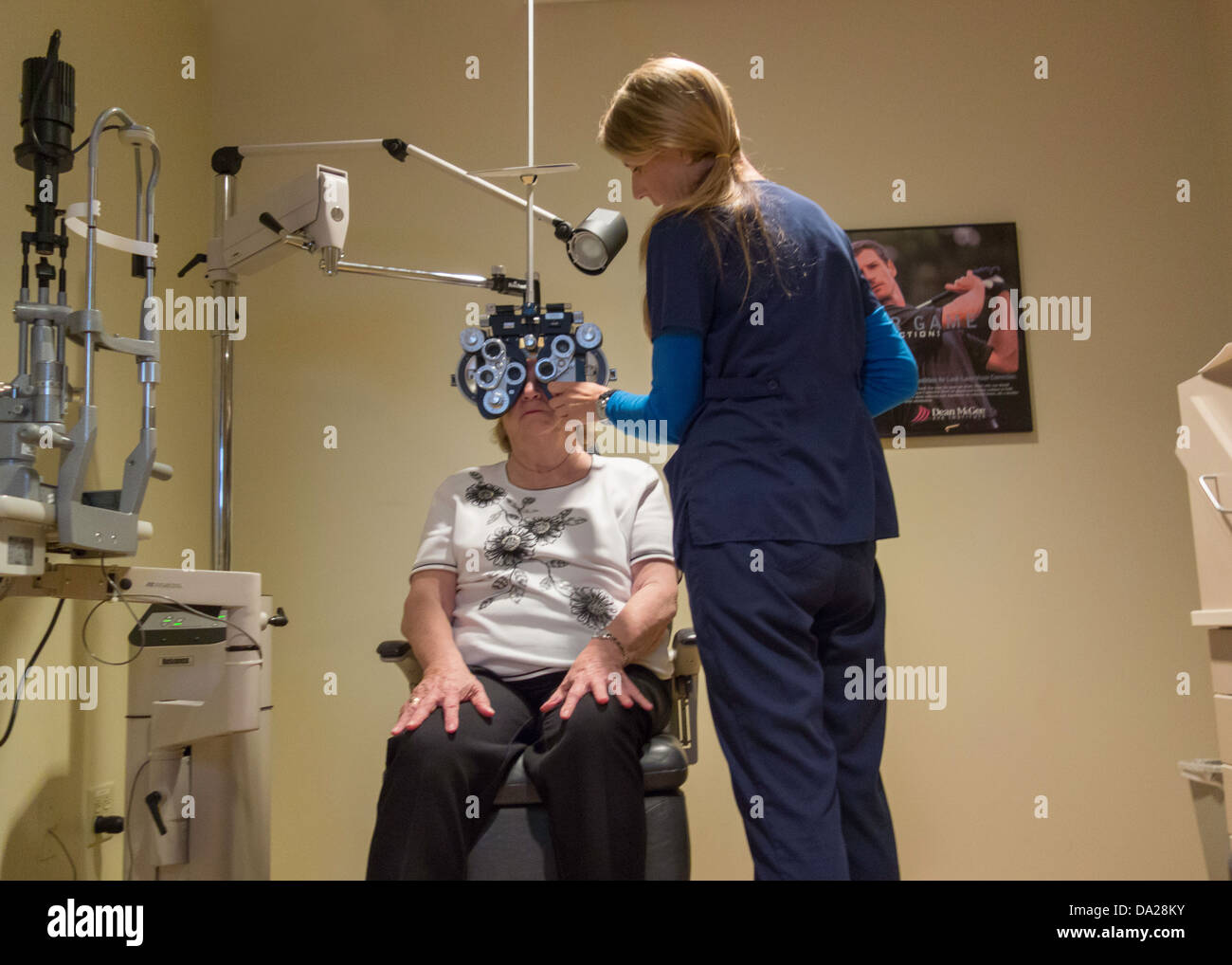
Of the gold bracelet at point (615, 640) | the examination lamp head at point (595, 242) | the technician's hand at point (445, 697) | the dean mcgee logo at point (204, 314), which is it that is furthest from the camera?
the dean mcgee logo at point (204, 314)

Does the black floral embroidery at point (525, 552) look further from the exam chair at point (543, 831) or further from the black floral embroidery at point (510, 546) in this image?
the exam chair at point (543, 831)

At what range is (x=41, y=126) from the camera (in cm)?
172

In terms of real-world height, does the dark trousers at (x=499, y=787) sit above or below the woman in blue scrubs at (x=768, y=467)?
below

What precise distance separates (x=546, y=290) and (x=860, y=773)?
1.77 metres

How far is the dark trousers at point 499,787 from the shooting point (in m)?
1.52

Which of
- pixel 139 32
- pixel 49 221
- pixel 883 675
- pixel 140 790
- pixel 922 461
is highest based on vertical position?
pixel 139 32

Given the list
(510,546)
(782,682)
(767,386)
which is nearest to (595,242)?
(510,546)

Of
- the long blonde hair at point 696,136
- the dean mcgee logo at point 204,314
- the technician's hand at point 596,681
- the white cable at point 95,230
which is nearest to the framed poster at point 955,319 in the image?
the technician's hand at point 596,681

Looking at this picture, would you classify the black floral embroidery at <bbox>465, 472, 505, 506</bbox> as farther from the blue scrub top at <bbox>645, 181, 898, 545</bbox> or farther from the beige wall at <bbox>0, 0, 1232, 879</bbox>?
the beige wall at <bbox>0, 0, 1232, 879</bbox>

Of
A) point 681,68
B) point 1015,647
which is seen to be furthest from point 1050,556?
point 681,68

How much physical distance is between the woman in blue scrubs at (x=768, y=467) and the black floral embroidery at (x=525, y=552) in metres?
0.45

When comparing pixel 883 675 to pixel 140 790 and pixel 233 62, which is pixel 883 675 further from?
pixel 233 62

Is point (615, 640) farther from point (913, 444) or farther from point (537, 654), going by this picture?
point (913, 444)

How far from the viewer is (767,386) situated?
137cm
